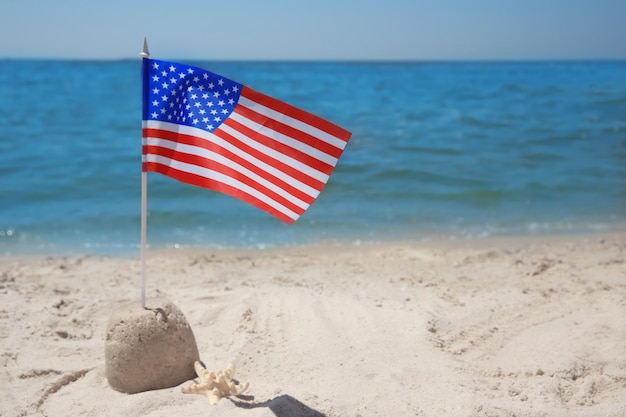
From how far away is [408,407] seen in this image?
4.38 metres

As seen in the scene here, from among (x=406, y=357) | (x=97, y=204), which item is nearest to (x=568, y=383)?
(x=406, y=357)

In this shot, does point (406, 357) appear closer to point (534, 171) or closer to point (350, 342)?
point (350, 342)

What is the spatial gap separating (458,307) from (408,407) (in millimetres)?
2011

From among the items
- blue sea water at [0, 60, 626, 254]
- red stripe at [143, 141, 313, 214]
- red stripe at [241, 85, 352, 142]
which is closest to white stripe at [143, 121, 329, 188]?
red stripe at [143, 141, 313, 214]

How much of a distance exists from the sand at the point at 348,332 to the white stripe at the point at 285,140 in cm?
159

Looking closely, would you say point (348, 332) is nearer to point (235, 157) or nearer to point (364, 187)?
point (235, 157)

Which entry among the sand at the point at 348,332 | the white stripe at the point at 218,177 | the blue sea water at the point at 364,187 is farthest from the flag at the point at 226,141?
the blue sea water at the point at 364,187

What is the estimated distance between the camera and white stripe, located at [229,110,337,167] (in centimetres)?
421

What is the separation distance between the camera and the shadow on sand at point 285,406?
418 cm

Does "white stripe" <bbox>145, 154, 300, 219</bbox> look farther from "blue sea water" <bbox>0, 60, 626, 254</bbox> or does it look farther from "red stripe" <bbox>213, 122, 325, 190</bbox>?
"blue sea water" <bbox>0, 60, 626, 254</bbox>

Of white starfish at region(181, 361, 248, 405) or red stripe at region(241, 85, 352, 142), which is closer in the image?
red stripe at region(241, 85, 352, 142)

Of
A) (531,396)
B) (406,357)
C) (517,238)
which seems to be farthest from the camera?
(517,238)

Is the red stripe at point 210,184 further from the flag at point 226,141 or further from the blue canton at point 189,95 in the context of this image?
the blue canton at point 189,95

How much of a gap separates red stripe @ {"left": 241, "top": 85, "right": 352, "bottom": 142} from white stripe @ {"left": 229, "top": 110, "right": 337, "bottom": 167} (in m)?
0.14
